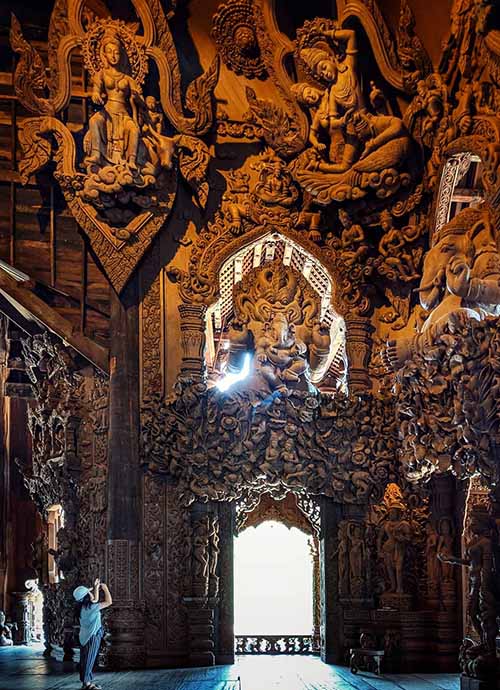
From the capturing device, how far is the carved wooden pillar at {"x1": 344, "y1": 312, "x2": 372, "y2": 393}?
1408 cm

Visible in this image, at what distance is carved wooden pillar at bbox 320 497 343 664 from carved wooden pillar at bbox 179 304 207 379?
84.4 inches

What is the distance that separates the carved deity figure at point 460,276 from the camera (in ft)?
34.8

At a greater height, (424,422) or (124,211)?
(124,211)

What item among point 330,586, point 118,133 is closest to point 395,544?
point 330,586

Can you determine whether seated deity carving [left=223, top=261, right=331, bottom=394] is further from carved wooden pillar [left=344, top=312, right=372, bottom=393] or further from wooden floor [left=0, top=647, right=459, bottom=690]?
wooden floor [left=0, top=647, right=459, bottom=690]

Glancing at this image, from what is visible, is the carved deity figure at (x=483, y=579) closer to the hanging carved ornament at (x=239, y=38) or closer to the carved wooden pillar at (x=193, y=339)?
the carved wooden pillar at (x=193, y=339)

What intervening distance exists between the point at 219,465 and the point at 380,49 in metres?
4.94

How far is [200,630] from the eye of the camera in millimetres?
13453

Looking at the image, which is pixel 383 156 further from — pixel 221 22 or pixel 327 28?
pixel 221 22

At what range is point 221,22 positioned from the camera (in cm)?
1426

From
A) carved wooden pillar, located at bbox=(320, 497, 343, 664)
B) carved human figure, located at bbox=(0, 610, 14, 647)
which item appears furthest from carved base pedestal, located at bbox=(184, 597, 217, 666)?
carved human figure, located at bbox=(0, 610, 14, 647)

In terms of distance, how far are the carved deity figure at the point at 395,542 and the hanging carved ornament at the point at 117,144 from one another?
4.04 meters

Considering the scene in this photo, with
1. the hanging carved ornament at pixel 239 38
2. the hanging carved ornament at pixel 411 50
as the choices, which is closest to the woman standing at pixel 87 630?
the hanging carved ornament at pixel 411 50

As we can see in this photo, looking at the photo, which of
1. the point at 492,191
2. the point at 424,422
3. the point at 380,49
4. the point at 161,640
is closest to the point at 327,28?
the point at 380,49
